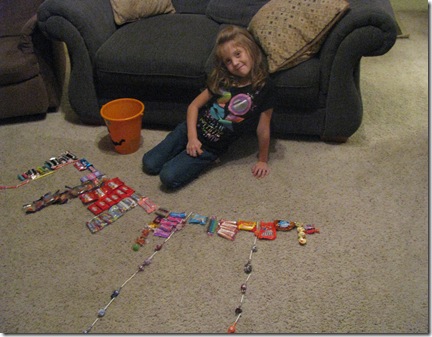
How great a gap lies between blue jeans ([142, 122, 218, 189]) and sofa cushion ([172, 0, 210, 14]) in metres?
0.92

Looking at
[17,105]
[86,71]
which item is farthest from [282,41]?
[17,105]

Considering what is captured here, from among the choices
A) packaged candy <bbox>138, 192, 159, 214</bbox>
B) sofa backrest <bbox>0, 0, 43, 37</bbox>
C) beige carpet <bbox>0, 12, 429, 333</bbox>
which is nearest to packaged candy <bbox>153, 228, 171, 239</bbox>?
beige carpet <bbox>0, 12, 429, 333</bbox>

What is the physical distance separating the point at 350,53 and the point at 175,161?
37.5 inches

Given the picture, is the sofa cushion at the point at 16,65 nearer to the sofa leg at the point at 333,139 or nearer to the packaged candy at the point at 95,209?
the packaged candy at the point at 95,209

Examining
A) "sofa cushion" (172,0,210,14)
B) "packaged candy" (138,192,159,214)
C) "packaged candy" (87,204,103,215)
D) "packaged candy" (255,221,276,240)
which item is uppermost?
"sofa cushion" (172,0,210,14)

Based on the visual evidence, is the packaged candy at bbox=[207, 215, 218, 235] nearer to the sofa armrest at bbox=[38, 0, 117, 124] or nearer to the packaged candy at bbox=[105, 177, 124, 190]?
the packaged candy at bbox=[105, 177, 124, 190]

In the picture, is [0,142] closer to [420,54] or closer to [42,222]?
[42,222]

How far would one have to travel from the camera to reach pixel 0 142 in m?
2.24

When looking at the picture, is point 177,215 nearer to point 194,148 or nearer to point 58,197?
point 194,148

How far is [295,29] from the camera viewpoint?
1912 mm

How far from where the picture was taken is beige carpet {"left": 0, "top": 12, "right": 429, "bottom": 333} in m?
1.38

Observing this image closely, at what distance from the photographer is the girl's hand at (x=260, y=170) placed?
1949 mm

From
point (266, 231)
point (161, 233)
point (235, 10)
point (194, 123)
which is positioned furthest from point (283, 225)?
point (235, 10)

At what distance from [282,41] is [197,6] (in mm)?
868
